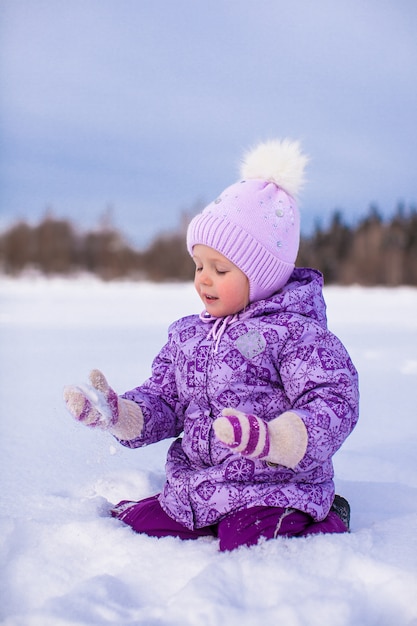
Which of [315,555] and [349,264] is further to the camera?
[349,264]

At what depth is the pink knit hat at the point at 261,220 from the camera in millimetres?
1868

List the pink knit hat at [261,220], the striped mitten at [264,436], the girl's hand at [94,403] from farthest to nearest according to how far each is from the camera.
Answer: the pink knit hat at [261,220], the girl's hand at [94,403], the striped mitten at [264,436]

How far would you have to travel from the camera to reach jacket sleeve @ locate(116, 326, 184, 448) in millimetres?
1945

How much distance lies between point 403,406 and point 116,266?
947 inches

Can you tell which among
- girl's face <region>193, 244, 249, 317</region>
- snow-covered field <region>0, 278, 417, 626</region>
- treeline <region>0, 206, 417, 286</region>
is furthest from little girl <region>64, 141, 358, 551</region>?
treeline <region>0, 206, 417, 286</region>

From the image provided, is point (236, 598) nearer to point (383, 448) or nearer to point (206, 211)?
point (206, 211)

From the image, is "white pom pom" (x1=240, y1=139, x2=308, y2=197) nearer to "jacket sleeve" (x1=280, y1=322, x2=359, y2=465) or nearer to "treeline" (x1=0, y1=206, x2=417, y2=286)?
"jacket sleeve" (x1=280, y1=322, x2=359, y2=465)

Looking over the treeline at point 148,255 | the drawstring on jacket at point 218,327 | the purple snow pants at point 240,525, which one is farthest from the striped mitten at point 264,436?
the treeline at point 148,255

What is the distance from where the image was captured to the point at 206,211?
1943mm

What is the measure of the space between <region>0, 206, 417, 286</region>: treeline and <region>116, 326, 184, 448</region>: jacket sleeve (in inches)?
868

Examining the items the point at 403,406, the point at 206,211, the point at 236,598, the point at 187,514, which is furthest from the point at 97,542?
the point at 403,406

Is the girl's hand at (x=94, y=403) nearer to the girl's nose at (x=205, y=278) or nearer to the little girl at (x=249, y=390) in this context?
the little girl at (x=249, y=390)

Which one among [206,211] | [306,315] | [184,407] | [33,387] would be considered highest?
[206,211]

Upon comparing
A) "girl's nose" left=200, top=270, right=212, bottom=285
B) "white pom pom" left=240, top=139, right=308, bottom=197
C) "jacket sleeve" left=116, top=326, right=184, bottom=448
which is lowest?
"jacket sleeve" left=116, top=326, right=184, bottom=448
